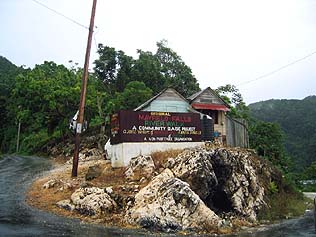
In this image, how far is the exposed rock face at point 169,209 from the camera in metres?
13.4

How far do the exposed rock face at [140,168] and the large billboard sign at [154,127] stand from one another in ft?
3.97

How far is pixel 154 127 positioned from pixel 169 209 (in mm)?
6163

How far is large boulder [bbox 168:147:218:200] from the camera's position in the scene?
1675cm

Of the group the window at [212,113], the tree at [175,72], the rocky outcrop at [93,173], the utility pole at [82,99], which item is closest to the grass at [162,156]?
the rocky outcrop at [93,173]

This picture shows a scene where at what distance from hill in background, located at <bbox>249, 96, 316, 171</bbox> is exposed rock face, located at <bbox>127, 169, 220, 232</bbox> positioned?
6238 cm

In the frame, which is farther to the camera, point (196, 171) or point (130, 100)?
point (130, 100)

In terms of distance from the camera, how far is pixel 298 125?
8925cm

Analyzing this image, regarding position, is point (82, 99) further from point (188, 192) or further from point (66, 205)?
point (188, 192)

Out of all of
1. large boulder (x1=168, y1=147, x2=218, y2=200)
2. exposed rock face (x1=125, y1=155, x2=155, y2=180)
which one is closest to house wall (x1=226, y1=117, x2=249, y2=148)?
large boulder (x1=168, y1=147, x2=218, y2=200)

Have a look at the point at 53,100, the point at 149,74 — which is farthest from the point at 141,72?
the point at 53,100

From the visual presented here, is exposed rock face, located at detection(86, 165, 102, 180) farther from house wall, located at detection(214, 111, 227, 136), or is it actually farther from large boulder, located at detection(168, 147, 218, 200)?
house wall, located at detection(214, 111, 227, 136)

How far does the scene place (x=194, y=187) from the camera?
1670 centimetres

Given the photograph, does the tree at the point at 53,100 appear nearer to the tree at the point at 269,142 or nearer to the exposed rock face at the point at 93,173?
the tree at the point at 269,142

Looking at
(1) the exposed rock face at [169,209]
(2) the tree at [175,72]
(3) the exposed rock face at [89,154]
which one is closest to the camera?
(1) the exposed rock face at [169,209]
